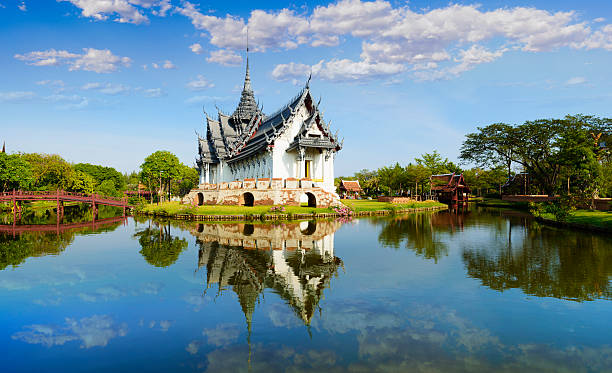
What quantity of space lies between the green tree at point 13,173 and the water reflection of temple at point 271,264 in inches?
1446

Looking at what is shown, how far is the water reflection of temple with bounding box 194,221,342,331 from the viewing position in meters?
10.5

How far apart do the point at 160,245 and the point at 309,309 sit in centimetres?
1383

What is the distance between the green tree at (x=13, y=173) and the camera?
44.0 meters

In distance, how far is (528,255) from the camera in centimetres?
1577

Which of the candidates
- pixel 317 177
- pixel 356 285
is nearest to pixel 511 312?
pixel 356 285

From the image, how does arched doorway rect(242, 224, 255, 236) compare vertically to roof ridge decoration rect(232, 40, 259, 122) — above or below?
below

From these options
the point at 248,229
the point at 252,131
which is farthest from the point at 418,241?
the point at 252,131

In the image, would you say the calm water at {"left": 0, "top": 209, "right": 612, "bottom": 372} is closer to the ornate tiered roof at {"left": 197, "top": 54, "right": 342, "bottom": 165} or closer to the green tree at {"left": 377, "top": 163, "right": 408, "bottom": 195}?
the ornate tiered roof at {"left": 197, "top": 54, "right": 342, "bottom": 165}

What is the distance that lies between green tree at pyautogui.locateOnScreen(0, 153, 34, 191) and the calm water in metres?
34.6

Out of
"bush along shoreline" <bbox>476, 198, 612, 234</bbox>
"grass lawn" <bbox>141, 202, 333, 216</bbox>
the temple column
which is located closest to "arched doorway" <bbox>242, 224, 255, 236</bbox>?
"grass lawn" <bbox>141, 202, 333, 216</bbox>

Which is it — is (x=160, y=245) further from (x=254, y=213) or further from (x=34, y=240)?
(x=254, y=213)

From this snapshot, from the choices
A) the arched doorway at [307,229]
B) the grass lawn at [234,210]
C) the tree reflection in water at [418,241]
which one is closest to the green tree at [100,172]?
the grass lawn at [234,210]

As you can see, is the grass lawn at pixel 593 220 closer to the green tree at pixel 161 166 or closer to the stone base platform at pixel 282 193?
the stone base platform at pixel 282 193

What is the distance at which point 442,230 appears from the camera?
26.2 m
